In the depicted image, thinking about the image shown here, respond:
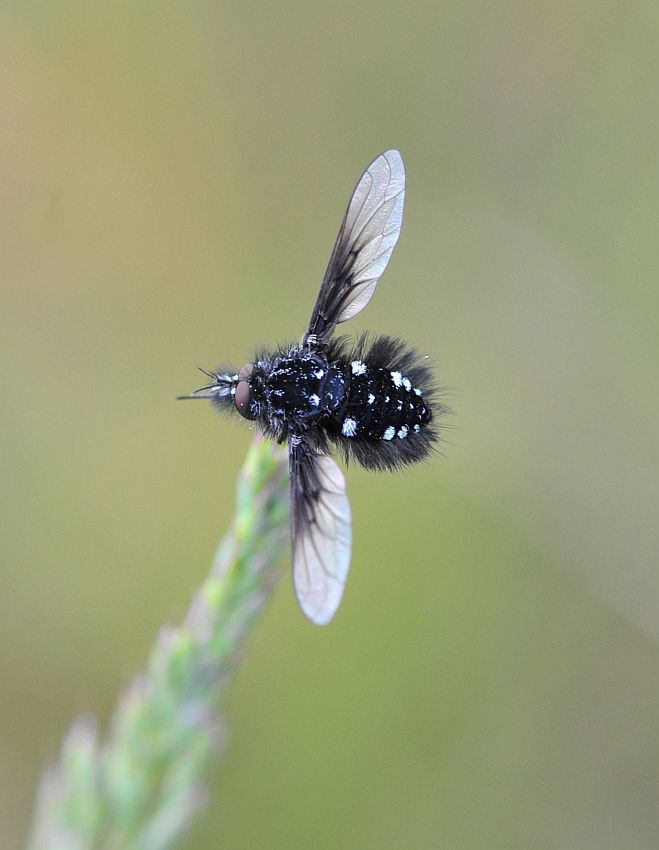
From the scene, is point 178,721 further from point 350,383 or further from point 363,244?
point 363,244

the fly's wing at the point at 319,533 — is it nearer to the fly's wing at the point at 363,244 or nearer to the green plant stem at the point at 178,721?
the green plant stem at the point at 178,721

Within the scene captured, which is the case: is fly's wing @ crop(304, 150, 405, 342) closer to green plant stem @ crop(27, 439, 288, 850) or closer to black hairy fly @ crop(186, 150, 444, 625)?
black hairy fly @ crop(186, 150, 444, 625)

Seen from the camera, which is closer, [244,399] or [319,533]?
[319,533]

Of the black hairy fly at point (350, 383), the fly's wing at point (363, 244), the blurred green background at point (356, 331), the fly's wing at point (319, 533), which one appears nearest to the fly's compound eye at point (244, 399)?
the black hairy fly at point (350, 383)

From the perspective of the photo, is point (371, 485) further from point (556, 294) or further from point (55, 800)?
point (55, 800)

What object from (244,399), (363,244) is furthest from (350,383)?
(363,244)

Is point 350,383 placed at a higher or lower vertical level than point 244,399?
higher

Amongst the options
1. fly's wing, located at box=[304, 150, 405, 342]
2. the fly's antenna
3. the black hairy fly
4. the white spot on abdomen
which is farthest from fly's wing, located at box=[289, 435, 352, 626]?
fly's wing, located at box=[304, 150, 405, 342]
